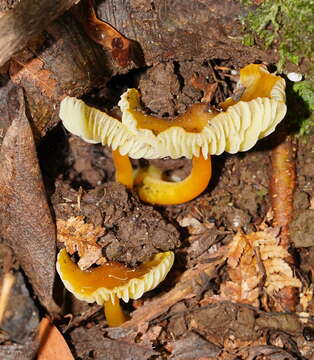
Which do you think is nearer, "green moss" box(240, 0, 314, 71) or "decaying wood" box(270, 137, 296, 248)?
"green moss" box(240, 0, 314, 71)

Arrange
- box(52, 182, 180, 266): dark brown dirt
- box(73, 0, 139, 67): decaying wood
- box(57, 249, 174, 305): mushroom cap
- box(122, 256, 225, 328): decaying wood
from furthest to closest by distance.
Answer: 1. box(122, 256, 225, 328): decaying wood
2. box(52, 182, 180, 266): dark brown dirt
3. box(73, 0, 139, 67): decaying wood
4. box(57, 249, 174, 305): mushroom cap

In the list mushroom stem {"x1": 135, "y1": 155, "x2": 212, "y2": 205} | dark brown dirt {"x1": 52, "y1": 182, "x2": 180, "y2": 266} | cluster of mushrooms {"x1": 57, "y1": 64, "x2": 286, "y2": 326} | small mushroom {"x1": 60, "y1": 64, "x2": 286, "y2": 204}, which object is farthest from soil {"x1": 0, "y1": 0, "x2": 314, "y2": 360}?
small mushroom {"x1": 60, "y1": 64, "x2": 286, "y2": 204}

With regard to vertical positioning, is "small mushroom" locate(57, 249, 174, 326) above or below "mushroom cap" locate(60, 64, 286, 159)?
below

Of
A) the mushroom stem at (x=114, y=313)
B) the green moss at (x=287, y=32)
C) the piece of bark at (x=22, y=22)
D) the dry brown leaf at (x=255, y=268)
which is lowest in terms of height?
the dry brown leaf at (x=255, y=268)

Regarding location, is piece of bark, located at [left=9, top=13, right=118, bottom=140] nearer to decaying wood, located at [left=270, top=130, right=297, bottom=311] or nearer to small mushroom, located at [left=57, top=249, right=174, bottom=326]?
small mushroom, located at [left=57, top=249, right=174, bottom=326]

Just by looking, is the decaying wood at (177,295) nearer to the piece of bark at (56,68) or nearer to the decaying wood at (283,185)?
the decaying wood at (283,185)

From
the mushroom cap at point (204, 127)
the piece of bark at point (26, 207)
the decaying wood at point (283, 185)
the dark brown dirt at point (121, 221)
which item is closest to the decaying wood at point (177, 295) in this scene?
the dark brown dirt at point (121, 221)
